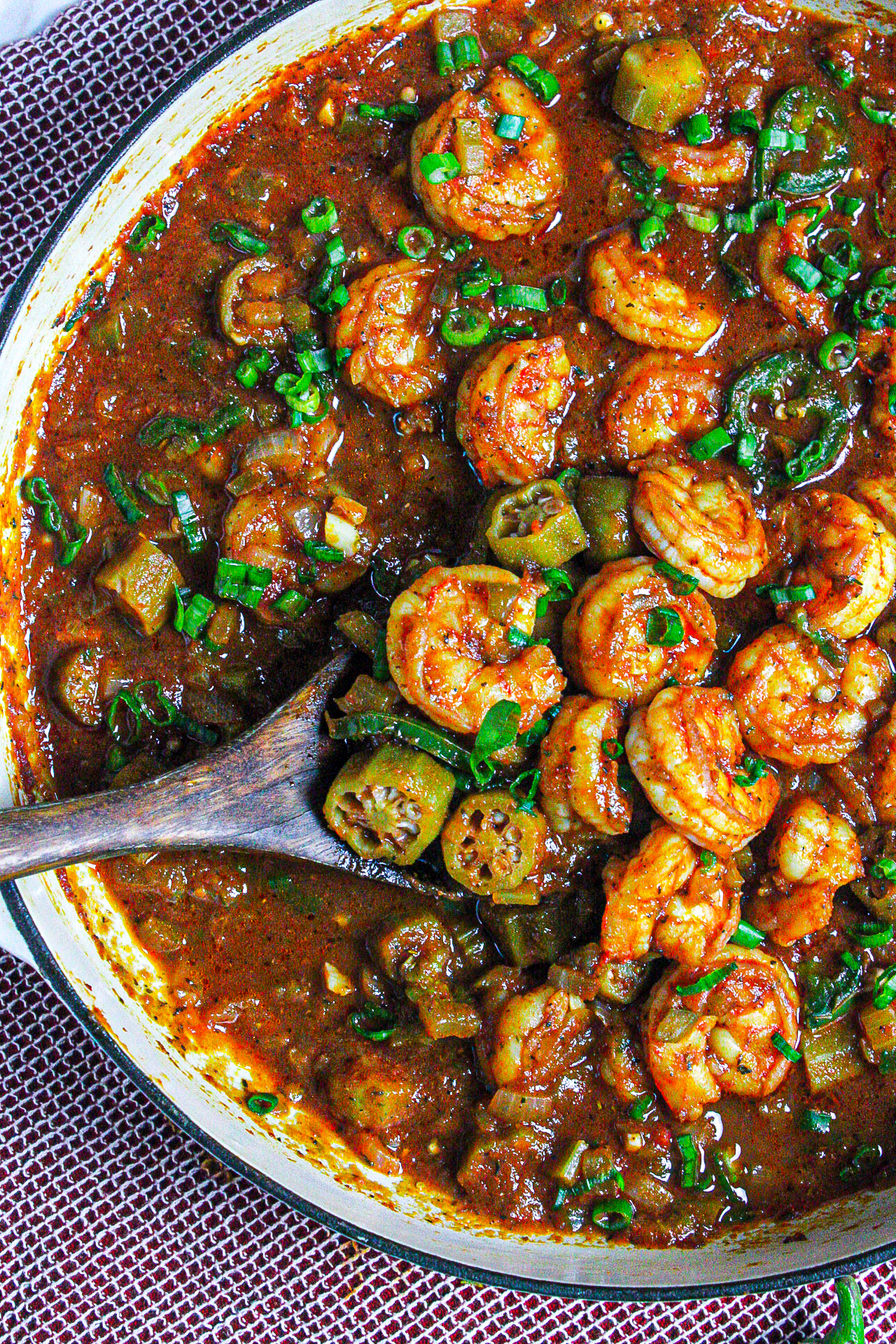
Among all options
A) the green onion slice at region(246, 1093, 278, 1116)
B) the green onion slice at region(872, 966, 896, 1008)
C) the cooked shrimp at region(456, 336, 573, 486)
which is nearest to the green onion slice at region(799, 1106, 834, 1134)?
the green onion slice at region(872, 966, 896, 1008)

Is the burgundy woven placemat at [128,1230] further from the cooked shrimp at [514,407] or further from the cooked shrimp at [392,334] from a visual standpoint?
the cooked shrimp at [514,407]

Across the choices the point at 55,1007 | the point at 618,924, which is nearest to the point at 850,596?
the point at 618,924

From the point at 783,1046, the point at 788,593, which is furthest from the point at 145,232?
the point at 783,1046

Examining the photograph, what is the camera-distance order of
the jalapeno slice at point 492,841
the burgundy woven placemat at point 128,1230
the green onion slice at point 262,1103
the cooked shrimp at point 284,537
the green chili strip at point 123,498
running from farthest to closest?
the burgundy woven placemat at point 128,1230 < the green onion slice at point 262,1103 < the green chili strip at point 123,498 < the cooked shrimp at point 284,537 < the jalapeno slice at point 492,841

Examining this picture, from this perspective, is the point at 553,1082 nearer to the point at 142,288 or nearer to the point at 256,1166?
the point at 256,1166

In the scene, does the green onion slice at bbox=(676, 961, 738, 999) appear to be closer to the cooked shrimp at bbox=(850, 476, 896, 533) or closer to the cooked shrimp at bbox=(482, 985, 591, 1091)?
the cooked shrimp at bbox=(482, 985, 591, 1091)

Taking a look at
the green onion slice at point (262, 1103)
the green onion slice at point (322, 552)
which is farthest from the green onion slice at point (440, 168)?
the green onion slice at point (262, 1103)
